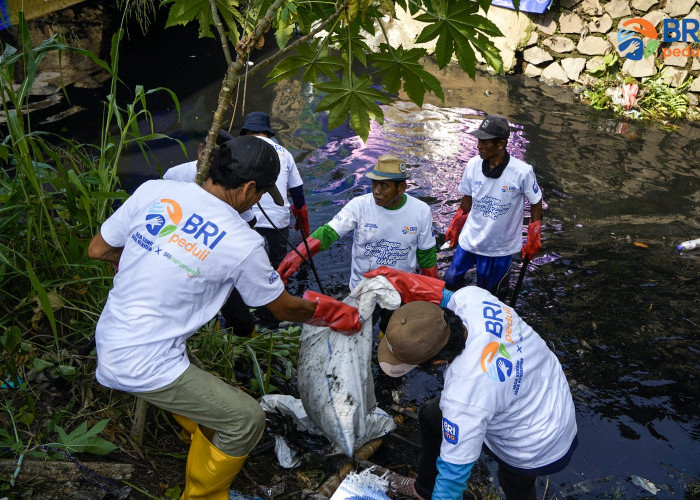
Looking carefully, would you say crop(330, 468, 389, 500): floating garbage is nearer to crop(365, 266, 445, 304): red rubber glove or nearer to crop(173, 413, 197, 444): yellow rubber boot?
crop(173, 413, 197, 444): yellow rubber boot

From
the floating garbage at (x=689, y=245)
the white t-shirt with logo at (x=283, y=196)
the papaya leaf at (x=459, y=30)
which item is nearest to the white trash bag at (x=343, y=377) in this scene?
the papaya leaf at (x=459, y=30)

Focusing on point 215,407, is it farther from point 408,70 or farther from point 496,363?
point 408,70

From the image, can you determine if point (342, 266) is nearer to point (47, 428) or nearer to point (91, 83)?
point (47, 428)

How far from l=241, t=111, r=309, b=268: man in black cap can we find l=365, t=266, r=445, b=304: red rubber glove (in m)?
1.44

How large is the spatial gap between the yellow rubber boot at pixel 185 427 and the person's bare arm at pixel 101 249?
870mm

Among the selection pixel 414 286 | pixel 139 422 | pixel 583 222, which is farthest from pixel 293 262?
pixel 583 222

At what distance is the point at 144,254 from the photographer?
7.06 feet

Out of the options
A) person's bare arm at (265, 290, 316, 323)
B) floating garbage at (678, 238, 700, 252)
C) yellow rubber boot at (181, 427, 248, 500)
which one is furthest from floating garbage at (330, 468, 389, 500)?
floating garbage at (678, 238, 700, 252)

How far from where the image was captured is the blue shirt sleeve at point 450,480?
219 centimetres

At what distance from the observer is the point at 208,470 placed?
2387 millimetres

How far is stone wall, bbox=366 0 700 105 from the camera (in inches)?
442

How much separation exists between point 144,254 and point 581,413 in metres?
3.10

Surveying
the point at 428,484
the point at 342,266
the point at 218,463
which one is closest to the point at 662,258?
the point at 342,266

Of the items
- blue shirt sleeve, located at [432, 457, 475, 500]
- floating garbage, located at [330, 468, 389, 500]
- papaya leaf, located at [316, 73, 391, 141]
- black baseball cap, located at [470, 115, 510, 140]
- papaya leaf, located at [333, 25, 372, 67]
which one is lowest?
floating garbage, located at [330, 468, 389, 500]
